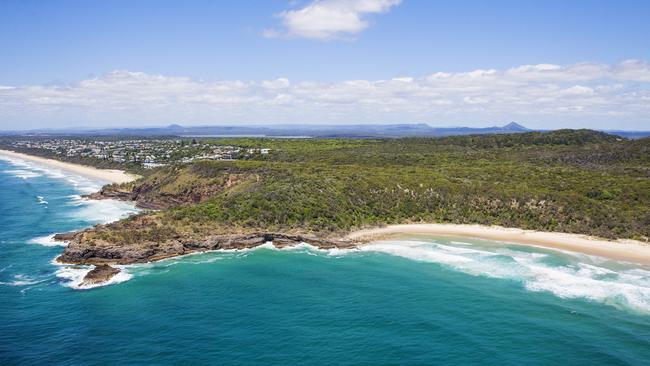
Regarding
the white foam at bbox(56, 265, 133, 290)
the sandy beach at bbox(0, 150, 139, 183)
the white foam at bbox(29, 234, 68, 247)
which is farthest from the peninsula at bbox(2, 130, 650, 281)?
the sandy beach at bbox(0, 150, 139, 183)

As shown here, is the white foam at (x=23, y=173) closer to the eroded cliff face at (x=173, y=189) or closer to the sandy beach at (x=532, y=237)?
the eroded cliff face at (x=173, y=189)

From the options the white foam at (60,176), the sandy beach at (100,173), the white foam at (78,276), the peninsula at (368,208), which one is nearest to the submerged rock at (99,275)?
the peninsula at (368,208)

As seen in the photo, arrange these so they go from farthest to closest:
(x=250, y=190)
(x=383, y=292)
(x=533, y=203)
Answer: (x=250, y=190), (x=533, y=203), (x=383, y=292)

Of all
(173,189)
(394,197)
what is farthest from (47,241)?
(394,197)

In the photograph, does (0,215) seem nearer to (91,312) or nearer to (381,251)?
(91,312)

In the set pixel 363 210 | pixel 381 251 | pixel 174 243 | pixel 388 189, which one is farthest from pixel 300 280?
pixel 388 189

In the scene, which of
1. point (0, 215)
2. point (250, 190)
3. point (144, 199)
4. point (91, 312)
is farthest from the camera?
point (144, 199)

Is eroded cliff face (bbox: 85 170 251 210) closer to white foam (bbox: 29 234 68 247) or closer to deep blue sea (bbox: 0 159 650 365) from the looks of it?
white foam (bbox: 29 234 68 247)
